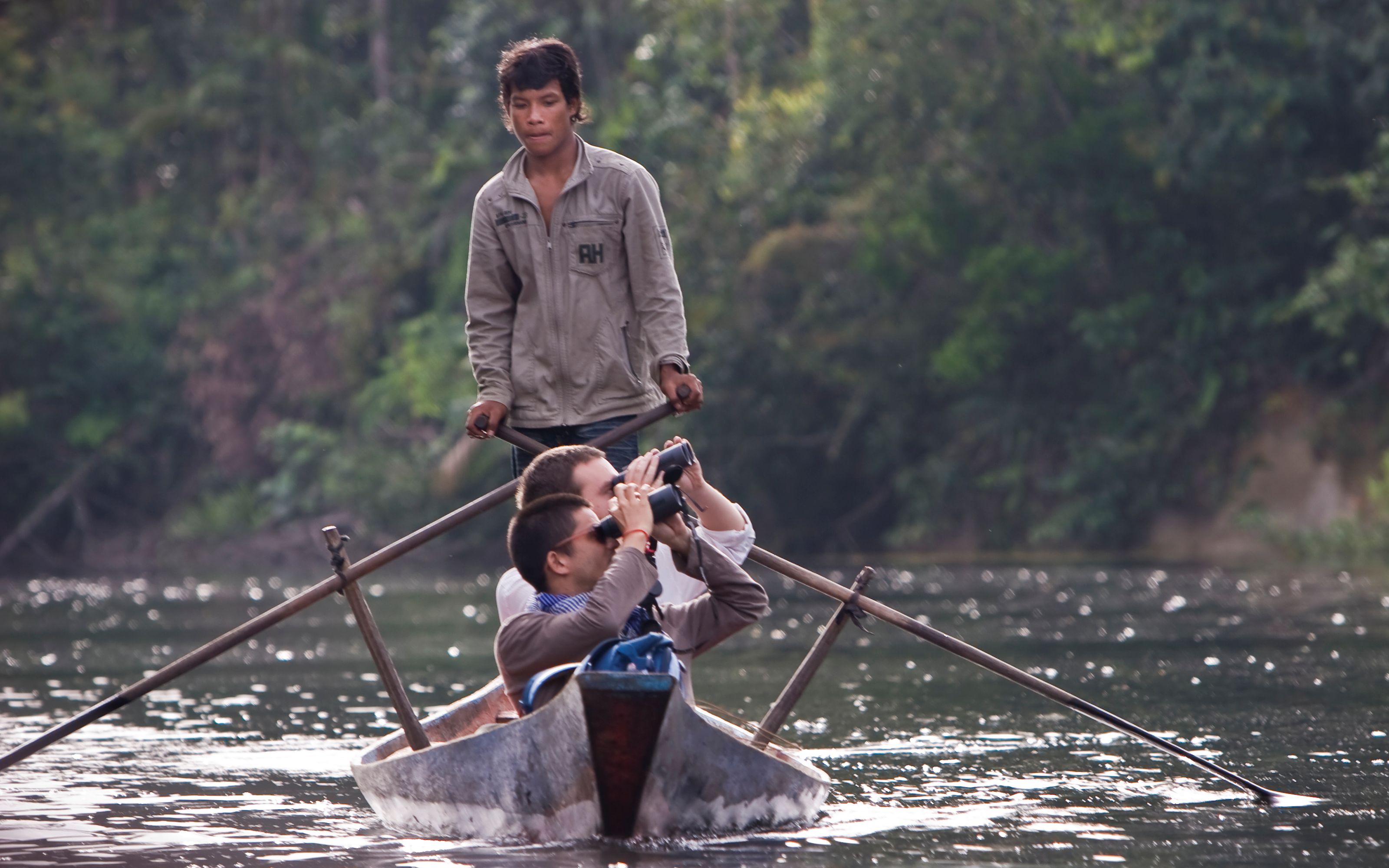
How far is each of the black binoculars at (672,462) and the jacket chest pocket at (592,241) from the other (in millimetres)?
1016

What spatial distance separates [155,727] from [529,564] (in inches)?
165

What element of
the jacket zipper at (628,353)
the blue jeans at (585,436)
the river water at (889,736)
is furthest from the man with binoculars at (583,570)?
the jacket zipper at (628,353)

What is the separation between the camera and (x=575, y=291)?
6.17 metres

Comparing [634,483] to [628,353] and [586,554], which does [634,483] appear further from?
[628,353]

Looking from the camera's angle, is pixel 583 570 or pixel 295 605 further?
pixel 295 605

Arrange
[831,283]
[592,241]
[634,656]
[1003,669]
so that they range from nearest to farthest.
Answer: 1. [634,656]
2. [1003,669]
3. [592,241]
4. [831,283]

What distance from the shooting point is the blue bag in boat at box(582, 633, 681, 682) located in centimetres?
500

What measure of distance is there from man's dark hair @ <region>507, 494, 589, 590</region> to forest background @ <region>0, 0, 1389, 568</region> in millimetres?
17346

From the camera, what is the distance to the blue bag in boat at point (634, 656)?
16.4 ft

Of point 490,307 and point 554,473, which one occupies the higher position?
point 490,307

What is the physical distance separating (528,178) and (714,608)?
1.50m

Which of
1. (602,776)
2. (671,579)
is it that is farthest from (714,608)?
(602,776)

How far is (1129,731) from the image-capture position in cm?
599

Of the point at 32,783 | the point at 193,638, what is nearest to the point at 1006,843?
the point at 32,783
